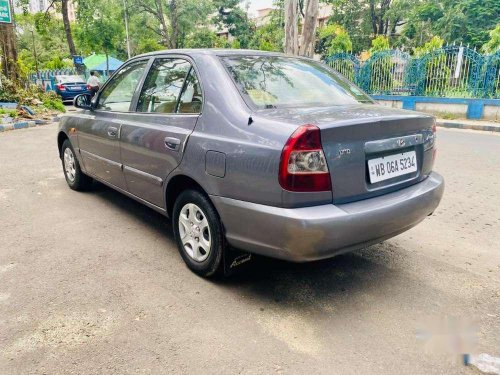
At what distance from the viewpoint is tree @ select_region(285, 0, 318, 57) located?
A: 12992mm

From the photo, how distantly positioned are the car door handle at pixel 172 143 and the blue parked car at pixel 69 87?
19.6 metres

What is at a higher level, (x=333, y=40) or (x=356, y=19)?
(x=356, y=19)

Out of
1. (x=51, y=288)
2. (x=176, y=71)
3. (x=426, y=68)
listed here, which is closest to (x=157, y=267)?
(x=51, y=288)

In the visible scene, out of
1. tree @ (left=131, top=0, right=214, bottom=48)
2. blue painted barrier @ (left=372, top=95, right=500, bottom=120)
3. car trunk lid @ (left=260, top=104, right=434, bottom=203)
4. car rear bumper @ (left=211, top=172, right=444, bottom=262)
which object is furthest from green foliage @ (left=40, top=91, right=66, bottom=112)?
tree @ (left=131, top=0, right=214, bottom=48)

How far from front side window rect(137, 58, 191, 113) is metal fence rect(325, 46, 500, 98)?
11927 millimetres

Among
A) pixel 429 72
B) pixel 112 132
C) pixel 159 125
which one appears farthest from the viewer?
pixel 429 72

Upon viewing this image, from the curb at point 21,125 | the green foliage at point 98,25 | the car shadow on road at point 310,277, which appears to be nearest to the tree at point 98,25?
the green foliage at point 98,25

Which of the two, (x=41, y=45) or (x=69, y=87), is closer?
(x=69, y=87)

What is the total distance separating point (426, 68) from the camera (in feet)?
45.5

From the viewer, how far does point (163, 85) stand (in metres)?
3.34

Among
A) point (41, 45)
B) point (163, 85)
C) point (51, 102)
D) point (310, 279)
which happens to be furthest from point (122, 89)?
point (41, 45)

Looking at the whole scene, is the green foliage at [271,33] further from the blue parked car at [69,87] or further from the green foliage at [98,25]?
the blue parked car at [69,87]

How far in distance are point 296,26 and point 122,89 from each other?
10.6m

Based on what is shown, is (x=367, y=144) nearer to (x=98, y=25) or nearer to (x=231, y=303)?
(x=231, y=303)
